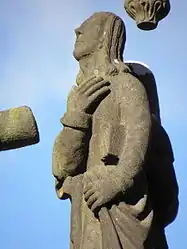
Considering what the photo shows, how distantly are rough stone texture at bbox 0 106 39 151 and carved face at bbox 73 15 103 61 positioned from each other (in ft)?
6.08

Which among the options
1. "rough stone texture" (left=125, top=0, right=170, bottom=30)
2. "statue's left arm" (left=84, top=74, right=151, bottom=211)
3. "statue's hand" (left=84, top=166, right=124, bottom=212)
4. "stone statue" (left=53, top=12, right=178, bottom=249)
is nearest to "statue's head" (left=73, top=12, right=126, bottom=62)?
"stone statue" (left=53, top=12, right=178, bottom=249)

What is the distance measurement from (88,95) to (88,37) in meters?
0.65

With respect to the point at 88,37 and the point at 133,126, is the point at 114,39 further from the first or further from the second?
the point at 133,126

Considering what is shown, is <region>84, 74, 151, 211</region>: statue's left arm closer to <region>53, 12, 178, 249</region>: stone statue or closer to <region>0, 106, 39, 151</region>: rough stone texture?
<region>53, 12, 178, 249</region>: stone statue

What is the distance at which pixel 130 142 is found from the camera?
30.9 feet

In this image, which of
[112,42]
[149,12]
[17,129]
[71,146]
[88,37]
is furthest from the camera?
[149,12]

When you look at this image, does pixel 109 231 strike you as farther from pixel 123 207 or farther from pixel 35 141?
pixel 35 141

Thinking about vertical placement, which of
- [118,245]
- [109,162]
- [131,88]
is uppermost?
[131,88]

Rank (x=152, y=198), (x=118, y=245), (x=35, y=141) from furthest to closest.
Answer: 1. (x=152, y=198)
2. (x=118, y=245)
3. (x=35, y=141)

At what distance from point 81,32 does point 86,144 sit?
1.09 meters

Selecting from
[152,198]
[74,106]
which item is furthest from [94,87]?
[152,198]

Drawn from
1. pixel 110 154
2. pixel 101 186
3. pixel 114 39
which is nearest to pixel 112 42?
pixel 114 39

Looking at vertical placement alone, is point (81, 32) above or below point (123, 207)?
above

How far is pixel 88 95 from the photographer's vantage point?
9.77m
